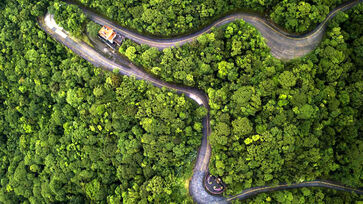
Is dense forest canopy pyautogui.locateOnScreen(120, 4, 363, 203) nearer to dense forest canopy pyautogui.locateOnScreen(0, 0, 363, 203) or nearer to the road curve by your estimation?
dense forest canopy pyautogui.locateOnScreen(0, 0, 363, 203)

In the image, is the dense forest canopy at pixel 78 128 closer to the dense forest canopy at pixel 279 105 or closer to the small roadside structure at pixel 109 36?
the small roadside structure at pixel 109 36

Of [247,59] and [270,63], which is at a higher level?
[270,63]

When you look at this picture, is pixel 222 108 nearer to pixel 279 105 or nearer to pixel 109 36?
pixel 279 105

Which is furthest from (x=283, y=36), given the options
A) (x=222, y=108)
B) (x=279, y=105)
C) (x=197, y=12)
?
(x=222, y=108)

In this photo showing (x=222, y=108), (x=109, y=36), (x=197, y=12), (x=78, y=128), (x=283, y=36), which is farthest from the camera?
(x=78, y=128)

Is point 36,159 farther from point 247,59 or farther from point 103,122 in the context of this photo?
point 247,59

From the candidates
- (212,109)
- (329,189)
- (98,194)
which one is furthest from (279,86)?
(98,194)
